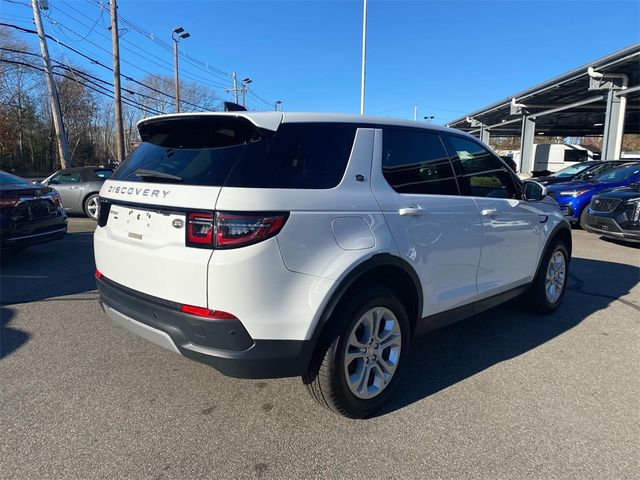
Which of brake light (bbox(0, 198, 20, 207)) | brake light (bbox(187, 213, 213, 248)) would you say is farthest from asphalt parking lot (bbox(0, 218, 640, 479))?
brake light (bbox(0, 198, 20, 207))

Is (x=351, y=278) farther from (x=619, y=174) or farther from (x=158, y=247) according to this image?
(x=619, y=174)

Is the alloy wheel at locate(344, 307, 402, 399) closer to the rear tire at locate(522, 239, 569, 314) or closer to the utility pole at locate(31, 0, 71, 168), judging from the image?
the rear tire at locate(522, 239, 569, 314)

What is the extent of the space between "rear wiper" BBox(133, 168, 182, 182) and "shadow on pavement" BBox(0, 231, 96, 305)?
310 centimetres

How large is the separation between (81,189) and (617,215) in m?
12.3

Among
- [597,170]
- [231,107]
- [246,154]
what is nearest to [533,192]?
[231,107]

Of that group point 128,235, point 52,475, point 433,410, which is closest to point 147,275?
point 128,235

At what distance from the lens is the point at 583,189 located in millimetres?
10883

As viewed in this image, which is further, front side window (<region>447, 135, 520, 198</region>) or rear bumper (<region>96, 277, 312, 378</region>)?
front side window (<region>447, 135, 520, 198</region>)

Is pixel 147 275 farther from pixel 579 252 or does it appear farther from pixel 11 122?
pixel 11 122

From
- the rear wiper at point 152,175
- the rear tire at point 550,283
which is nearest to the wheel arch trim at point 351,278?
the rear wiper at point 152,175

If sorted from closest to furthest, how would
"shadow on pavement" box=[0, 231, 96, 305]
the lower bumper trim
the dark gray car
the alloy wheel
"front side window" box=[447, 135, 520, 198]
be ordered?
the lower bumper trim, the alloy wheel, "front side window" box=[447, 135, 520, 198], "shadow on pavement" box=[0, 231, 96, 305], the dark gray car

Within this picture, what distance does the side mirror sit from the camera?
420 centimetres

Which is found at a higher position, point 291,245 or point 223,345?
point 291,245

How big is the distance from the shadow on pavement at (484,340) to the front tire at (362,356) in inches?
8.4
